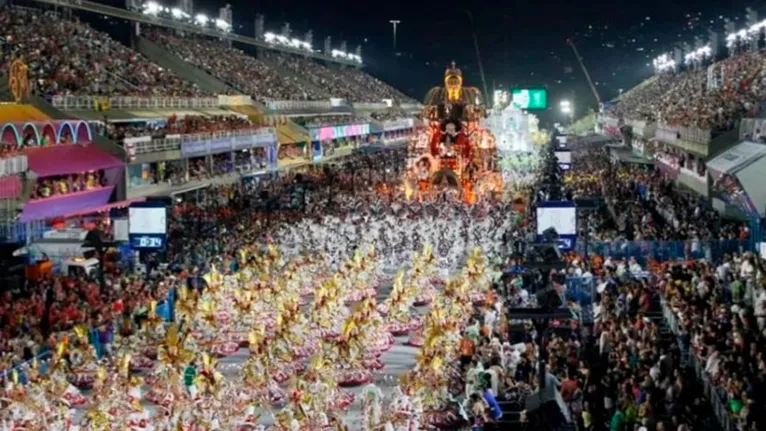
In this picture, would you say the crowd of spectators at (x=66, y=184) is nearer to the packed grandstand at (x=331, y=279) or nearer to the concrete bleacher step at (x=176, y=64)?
the packed grandstand at (x=331, y=279)

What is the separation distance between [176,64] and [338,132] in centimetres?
1588

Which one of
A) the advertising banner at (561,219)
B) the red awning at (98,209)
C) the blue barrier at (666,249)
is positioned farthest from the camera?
the red awning at (98,209)

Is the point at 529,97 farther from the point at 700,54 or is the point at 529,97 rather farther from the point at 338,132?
the point at 338,132

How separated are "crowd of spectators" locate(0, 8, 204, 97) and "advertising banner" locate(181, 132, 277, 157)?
395 cm

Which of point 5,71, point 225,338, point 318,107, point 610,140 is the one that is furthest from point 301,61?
point 225,338

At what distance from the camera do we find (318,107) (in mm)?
87312

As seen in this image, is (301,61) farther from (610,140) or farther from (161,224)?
(161,224)

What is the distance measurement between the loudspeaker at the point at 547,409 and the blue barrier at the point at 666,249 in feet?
43.5

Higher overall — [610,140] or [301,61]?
[301,61]

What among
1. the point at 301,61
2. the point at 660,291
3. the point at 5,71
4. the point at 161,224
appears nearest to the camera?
the point at 660,291

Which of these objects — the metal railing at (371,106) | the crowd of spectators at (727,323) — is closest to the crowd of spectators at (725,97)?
the crowd of spectators at (727,323)

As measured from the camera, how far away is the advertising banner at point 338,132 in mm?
74062

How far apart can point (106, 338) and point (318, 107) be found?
2605 inches

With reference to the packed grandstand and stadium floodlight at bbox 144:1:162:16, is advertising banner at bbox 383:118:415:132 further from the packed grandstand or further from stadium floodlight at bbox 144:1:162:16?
the packed grandstand
